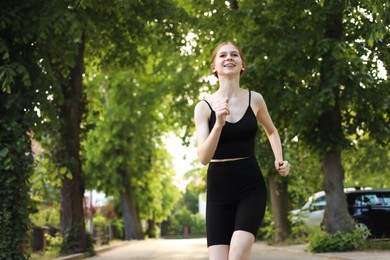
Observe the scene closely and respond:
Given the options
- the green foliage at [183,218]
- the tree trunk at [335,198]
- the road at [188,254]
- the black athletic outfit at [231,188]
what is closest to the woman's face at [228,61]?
the black athletic outfit at [231,188]

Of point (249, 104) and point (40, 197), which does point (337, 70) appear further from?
point (249, 104)

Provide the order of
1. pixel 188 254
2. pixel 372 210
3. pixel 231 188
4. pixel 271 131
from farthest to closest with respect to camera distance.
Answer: pixel 372 210, pixel 188 254, pixel 271 131, pixel 231 188

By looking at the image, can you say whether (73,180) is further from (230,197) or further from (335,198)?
(230,197)

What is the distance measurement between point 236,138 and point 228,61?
0.52m

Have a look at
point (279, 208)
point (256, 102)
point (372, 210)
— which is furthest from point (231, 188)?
point (279, 208)

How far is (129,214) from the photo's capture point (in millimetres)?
41594

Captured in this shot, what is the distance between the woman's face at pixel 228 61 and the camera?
413 cm

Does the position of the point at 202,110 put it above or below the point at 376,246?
above

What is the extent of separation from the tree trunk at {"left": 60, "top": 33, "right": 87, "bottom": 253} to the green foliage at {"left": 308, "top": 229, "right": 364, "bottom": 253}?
701 centimetres

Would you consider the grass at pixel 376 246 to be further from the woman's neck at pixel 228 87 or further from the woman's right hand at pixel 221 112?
the woman's right hand at pixel 221 112

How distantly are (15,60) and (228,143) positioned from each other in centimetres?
874

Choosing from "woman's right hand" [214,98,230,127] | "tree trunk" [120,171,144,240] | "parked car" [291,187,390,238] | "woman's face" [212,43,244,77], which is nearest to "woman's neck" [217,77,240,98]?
"woman's face" [212,43,244,77]

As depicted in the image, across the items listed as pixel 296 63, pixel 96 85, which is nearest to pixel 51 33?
pixel 296 63

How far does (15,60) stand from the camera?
38.8ft
